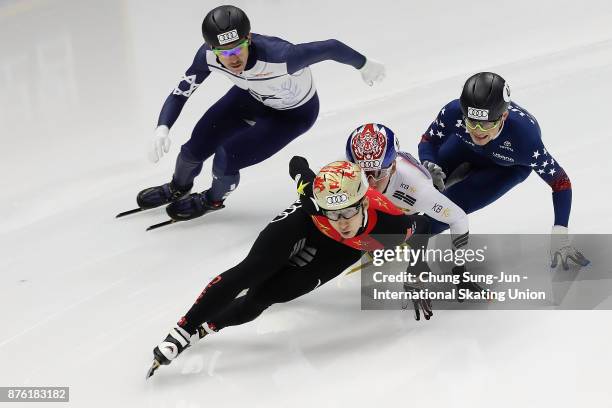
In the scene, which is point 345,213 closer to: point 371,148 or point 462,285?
point 371,148

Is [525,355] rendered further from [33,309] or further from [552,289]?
[33,309]

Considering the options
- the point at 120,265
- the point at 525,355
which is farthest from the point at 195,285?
the point at 525,355

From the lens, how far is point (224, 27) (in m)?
4.08

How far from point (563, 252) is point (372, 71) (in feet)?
4.79

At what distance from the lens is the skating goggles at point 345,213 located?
10.9 feet

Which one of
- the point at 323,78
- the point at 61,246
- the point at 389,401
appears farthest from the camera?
the point at 323,78

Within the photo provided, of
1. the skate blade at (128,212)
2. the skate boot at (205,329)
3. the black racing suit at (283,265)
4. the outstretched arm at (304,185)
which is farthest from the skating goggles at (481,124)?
the skate blade at (128,212)

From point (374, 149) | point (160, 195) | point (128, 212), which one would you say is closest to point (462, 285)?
point (374, 149)

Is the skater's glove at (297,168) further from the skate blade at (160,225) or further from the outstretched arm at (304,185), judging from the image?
the skate blade at (160,225)

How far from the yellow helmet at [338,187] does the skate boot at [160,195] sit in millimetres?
1695

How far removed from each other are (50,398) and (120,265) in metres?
1.08

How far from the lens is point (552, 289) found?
149 inches

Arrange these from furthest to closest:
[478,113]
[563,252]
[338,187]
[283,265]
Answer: [563,252] → [478,113] → [283,265] → [338,187]

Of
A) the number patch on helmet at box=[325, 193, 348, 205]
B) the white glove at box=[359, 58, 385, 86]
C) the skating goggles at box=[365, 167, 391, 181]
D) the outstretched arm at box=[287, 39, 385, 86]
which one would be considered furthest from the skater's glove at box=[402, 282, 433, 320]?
the white glove at box=[359, 58, 385, 86]
